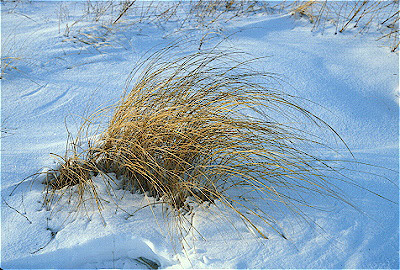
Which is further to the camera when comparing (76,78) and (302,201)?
(76,78)

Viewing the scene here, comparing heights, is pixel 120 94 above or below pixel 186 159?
above

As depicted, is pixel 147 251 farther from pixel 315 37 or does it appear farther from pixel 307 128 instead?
pixel 315 37

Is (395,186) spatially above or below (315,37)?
below

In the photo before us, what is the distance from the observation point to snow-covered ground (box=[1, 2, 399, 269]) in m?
1.46

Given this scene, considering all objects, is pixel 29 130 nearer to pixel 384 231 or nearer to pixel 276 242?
pixel 276 242

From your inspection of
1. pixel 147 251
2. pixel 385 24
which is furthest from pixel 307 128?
pixel 385 24

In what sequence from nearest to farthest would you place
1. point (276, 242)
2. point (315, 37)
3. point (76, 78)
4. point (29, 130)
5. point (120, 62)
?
point (276, 242) → point (29, 130) → point (76, 78) → point (120, 62) → point (315, 37)

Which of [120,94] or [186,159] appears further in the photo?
[120,94]

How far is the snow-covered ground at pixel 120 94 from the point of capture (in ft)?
4.78

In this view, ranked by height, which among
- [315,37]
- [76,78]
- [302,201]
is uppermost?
[315,37]

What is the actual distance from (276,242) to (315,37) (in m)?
2.55

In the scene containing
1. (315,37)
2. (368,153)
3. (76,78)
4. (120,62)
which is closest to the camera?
(368,153)

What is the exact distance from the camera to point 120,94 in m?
2.60

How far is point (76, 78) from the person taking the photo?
278 cm
